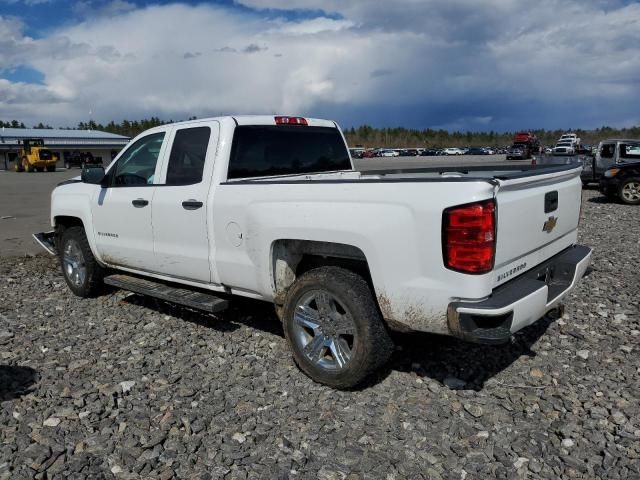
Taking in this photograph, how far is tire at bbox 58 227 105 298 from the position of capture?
6113mm

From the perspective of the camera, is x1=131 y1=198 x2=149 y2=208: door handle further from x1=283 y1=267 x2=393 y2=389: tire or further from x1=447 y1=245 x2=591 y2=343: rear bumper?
x1=447 y1=245 x2=591 y2=343: rear bumper

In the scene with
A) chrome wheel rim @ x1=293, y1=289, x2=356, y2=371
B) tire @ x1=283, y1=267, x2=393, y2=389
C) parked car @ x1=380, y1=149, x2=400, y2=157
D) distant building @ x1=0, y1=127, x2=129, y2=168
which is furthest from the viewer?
parked car @ x1=380, y1=149, x2=400, y2=157

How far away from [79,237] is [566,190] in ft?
16.5

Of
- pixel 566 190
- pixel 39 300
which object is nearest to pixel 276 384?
pixel 566 190

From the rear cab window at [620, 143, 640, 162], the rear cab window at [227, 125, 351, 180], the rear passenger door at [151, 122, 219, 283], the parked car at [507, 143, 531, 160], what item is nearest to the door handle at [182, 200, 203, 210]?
the rear passenger door at [151, 122, 219, 283]

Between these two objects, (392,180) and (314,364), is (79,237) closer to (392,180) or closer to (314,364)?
(314,364)

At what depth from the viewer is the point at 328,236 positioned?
3.64 m

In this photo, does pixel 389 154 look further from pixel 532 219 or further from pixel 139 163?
pixel 532 219

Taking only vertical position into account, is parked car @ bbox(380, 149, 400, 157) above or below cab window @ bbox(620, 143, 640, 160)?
below

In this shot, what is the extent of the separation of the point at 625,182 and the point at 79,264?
1370 centimetres

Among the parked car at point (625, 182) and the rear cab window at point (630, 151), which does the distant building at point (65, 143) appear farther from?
the parked car at point (625, 182)

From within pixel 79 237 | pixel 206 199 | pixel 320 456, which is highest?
pixel 206 199

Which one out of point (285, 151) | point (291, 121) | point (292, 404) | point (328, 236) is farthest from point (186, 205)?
point (292, 404)

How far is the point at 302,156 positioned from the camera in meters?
5.22
